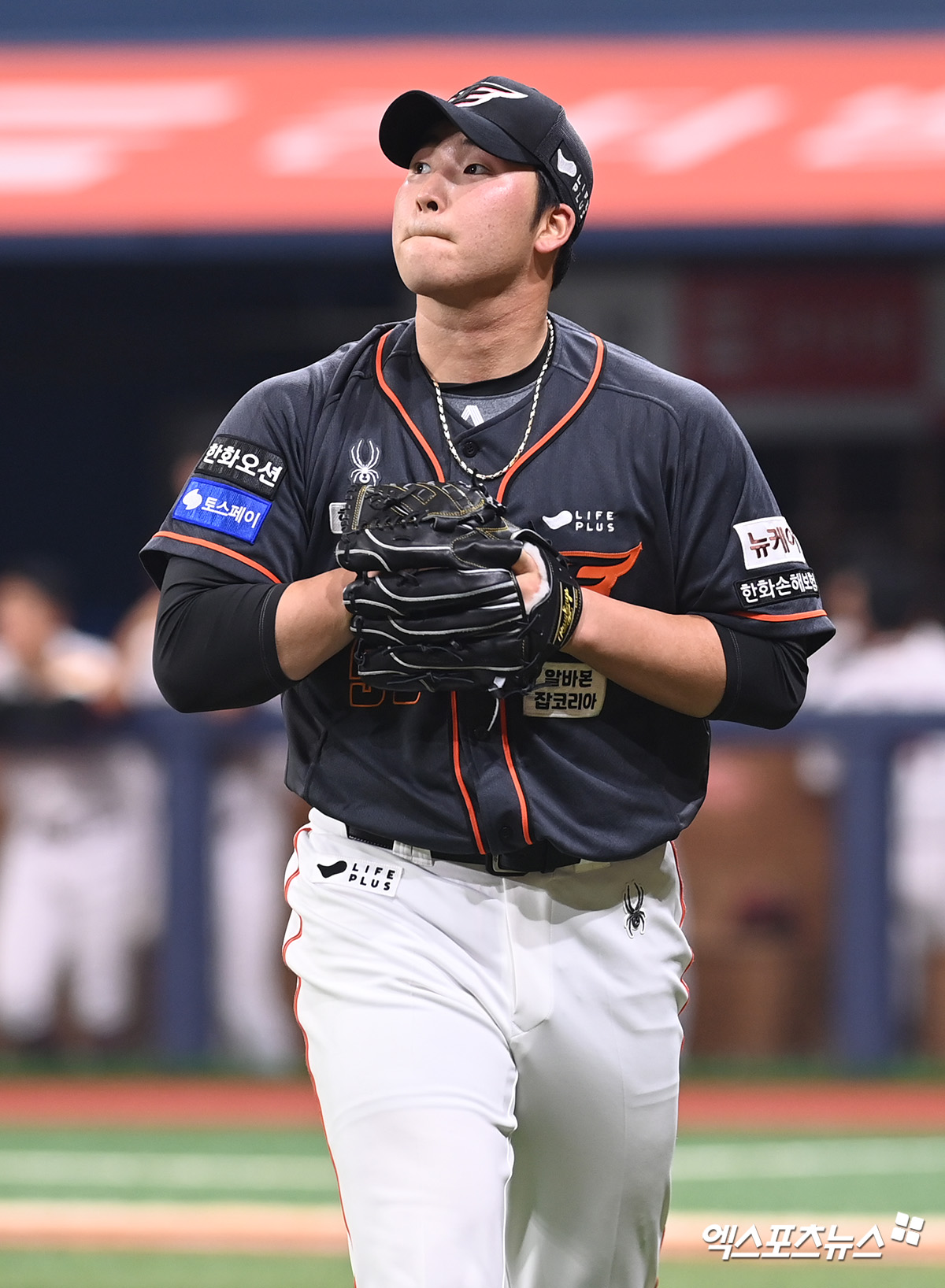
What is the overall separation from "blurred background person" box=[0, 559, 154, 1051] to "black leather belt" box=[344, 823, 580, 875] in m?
4.75

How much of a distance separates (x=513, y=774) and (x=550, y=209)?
0.75 m

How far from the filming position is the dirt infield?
6293mm

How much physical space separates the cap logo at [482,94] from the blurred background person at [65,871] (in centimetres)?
487

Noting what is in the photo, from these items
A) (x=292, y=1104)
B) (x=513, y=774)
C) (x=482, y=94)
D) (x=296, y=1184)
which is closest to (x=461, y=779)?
(x=513, y=774)

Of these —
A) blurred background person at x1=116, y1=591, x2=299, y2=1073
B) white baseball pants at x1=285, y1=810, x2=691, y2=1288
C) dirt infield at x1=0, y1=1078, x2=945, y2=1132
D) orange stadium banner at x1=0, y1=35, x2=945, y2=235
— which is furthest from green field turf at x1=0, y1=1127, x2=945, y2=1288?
orange stadium banner at x1=0, y1=35, x2=945, y2=235

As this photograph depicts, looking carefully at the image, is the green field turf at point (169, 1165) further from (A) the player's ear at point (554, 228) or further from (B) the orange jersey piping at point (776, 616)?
(A) the player's ear at point (554, 228)

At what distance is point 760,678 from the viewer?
8.43ft

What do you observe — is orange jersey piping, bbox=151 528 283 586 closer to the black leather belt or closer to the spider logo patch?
the black leather belt

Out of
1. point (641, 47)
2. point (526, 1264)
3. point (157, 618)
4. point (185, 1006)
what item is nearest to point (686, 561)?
point (157, 618)

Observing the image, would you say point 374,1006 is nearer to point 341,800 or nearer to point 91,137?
point 341,800

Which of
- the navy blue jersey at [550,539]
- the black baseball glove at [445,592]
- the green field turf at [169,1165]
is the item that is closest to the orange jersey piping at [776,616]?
the navy blue jersey at [550,539]

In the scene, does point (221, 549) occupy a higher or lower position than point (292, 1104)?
higher

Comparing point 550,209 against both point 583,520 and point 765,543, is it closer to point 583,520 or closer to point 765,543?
point 583,520

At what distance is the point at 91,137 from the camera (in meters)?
9.79
